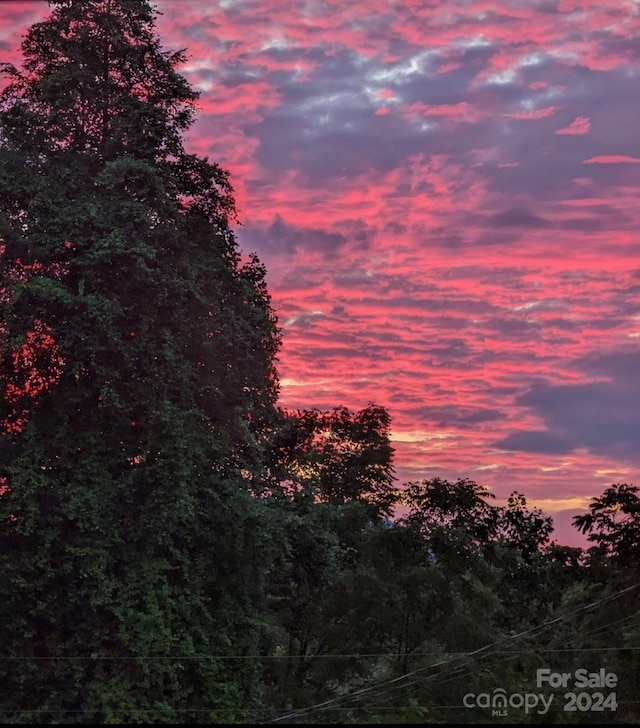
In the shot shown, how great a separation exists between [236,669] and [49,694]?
3.85m

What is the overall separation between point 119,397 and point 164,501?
230 centimetres

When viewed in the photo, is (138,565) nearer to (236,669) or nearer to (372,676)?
(236,669)

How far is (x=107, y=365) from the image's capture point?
19.7m

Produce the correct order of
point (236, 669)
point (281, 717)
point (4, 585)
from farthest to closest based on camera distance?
point (281, 717) → point (236, 669) → point (4, 585)

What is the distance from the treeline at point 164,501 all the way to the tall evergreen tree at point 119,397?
0.19 ft

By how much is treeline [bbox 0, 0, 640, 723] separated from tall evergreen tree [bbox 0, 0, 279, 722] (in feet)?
0.19

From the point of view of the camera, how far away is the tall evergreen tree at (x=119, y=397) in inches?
736

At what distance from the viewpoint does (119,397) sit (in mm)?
19297

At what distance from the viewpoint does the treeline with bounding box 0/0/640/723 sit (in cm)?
1880

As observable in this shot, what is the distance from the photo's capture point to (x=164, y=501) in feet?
61.9

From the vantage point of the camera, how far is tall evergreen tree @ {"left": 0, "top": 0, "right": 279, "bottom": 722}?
18.7 metres

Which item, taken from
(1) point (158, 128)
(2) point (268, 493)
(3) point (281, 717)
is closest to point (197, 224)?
(1) point (158, 128)

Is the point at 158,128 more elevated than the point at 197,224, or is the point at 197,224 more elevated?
the point at 158,128

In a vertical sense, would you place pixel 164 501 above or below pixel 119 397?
below
